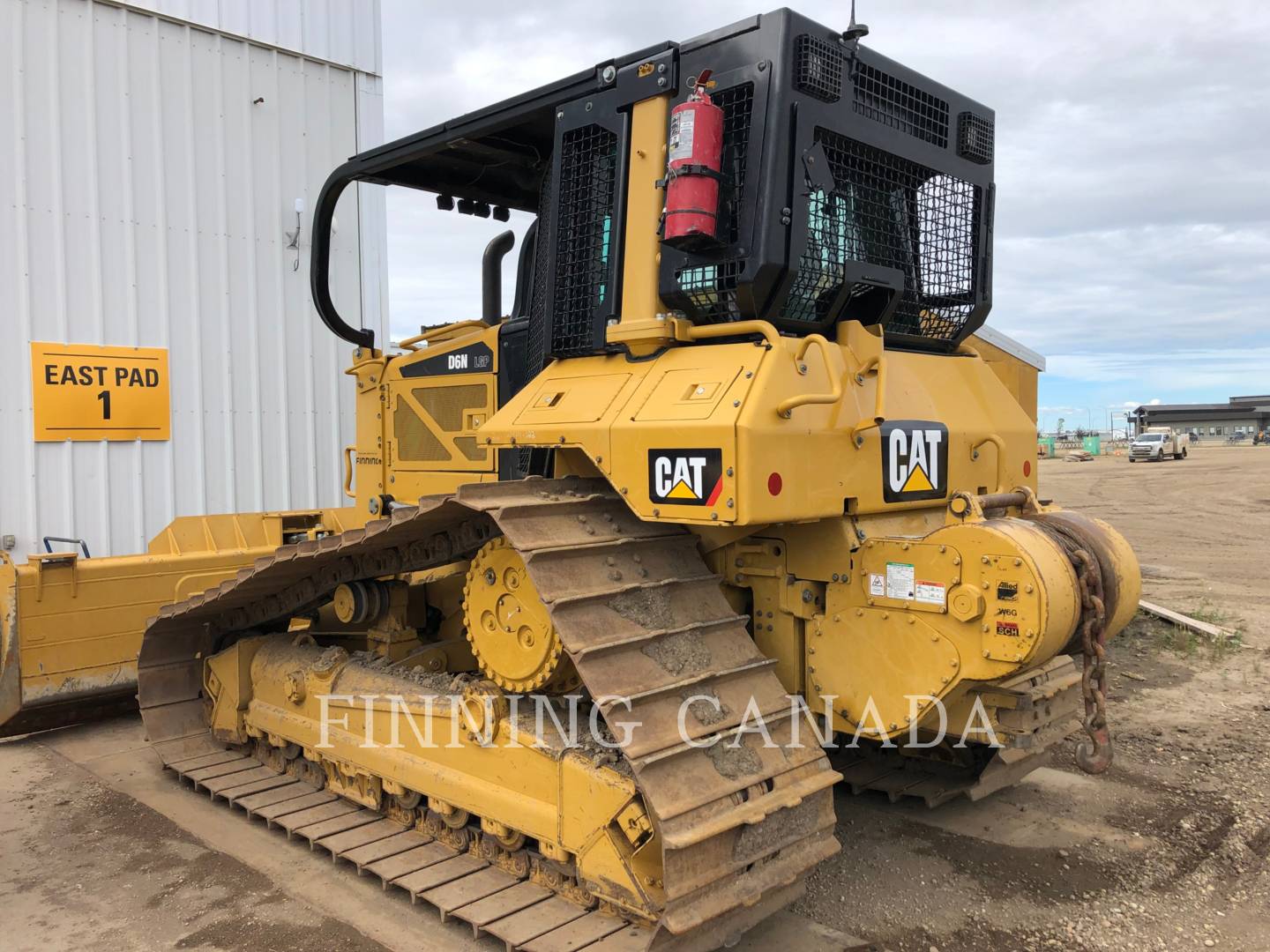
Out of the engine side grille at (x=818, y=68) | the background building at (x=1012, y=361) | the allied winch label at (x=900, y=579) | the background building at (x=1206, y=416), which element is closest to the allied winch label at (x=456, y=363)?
the engine side grille at (x=818, y=68)

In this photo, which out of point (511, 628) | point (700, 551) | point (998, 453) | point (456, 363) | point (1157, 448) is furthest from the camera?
point (1157, 448)

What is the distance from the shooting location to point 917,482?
157 inches

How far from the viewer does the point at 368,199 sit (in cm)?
998

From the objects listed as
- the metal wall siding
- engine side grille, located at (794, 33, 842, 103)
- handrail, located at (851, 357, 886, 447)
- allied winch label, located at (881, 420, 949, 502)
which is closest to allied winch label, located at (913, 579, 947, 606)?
allied winch label, located at (881, 420, 949, 502)

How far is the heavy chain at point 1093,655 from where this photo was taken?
3406mm

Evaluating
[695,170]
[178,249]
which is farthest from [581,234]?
[178,249]

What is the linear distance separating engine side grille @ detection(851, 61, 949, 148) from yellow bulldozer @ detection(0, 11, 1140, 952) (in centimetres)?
2

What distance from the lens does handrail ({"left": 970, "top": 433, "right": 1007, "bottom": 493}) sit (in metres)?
4.32

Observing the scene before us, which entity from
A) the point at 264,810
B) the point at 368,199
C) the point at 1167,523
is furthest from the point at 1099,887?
the point at 1167,523

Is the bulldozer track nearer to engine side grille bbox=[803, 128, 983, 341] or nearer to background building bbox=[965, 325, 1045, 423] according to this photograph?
engine side grille bbox=[803, 128, 983, 341]

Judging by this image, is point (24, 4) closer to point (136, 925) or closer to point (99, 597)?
point (99, 597)

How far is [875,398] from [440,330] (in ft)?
8.76

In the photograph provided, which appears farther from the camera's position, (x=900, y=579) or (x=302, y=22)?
(x=302, y=22)

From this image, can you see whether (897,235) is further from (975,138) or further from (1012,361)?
(1012,361)
